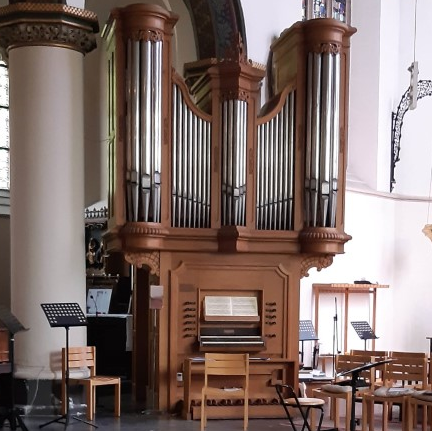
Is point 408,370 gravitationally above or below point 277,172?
below

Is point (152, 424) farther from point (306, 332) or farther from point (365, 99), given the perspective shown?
point (365, 99)

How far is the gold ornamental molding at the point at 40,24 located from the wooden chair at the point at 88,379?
372 cm

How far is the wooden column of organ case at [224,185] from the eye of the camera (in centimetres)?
1009

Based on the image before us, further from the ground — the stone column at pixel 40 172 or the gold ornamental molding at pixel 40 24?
the gold ornamental molding at pixel 40 24

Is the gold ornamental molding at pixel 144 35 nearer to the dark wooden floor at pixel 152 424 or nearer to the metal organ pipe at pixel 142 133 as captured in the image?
the metal organ pipe at pixel 142 133

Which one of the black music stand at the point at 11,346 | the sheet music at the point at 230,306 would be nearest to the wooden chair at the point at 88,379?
the black music stand at the point at 11,346

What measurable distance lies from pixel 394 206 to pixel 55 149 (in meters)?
7.58

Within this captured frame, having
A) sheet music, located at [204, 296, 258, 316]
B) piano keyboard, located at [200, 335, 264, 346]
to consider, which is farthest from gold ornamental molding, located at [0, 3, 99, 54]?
piano keyboard, located at [200, 335, 264, 346]

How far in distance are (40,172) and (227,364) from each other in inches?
127

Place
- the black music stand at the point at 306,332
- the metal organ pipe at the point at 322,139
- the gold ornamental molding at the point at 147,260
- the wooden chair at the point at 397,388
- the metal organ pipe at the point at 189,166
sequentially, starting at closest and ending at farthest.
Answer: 1. the wooden chair at the point at 397,388
2. the gold ornamental molding at the point at 147,260
3. the metal organ pipe at the point at 189,166
4. the metal organ pipe at the point at 322,139
5. the black music stand at the point at 306,332

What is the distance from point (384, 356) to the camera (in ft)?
34.2

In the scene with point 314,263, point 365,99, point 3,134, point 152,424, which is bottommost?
point 152,424

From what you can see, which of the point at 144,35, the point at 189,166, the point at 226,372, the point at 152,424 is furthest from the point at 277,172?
the point at 152,424

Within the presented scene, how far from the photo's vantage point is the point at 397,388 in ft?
30.7
